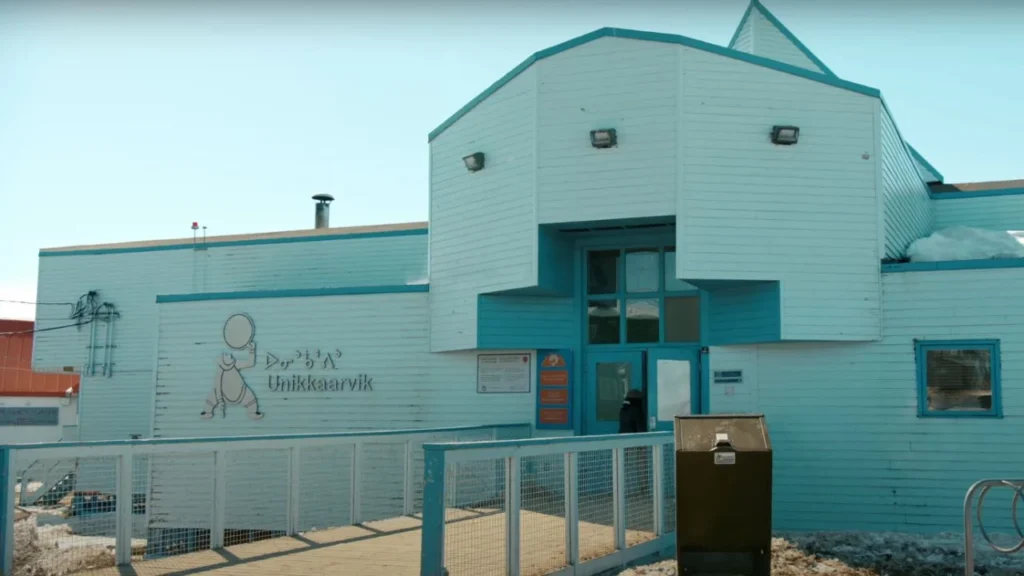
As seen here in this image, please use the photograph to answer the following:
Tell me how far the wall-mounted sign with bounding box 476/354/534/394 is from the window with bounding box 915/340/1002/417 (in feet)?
19.2

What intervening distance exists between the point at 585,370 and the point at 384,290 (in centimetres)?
373

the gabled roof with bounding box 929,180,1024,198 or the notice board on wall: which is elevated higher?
the gabled roof with bounding box 929,180,1024,198

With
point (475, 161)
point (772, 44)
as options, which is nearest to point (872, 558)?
point (475, 161)

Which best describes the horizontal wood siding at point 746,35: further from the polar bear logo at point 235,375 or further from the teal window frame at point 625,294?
the polar bear logo at point 235,375

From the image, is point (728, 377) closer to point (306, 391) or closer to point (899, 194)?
point (899, 194)

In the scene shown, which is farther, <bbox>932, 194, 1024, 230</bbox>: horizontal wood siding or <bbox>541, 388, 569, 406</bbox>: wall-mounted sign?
<bbox>932, 194, 1024, 230</bbox>: horizontal wood siding

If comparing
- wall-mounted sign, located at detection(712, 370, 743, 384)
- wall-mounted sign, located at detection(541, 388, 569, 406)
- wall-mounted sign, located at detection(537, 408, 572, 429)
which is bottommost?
wall-mounted sign, located at detection(537, 408, 572, 429)

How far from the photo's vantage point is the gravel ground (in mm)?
9312

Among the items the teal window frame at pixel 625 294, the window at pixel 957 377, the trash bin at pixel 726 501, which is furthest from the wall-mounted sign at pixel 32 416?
the trash bin at pixel 726 501

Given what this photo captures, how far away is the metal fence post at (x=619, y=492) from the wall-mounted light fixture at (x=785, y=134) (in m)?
6.41

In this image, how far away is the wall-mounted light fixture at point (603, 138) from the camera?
14688 mm

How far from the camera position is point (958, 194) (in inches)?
772

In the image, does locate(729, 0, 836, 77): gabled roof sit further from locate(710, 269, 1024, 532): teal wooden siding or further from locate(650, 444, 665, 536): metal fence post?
locate(650, 444, 665, 536): metal fence post

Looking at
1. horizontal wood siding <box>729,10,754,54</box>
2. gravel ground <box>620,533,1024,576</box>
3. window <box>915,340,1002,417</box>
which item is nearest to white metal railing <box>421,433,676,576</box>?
gravel ground <box>620,533,1024,576</box>
